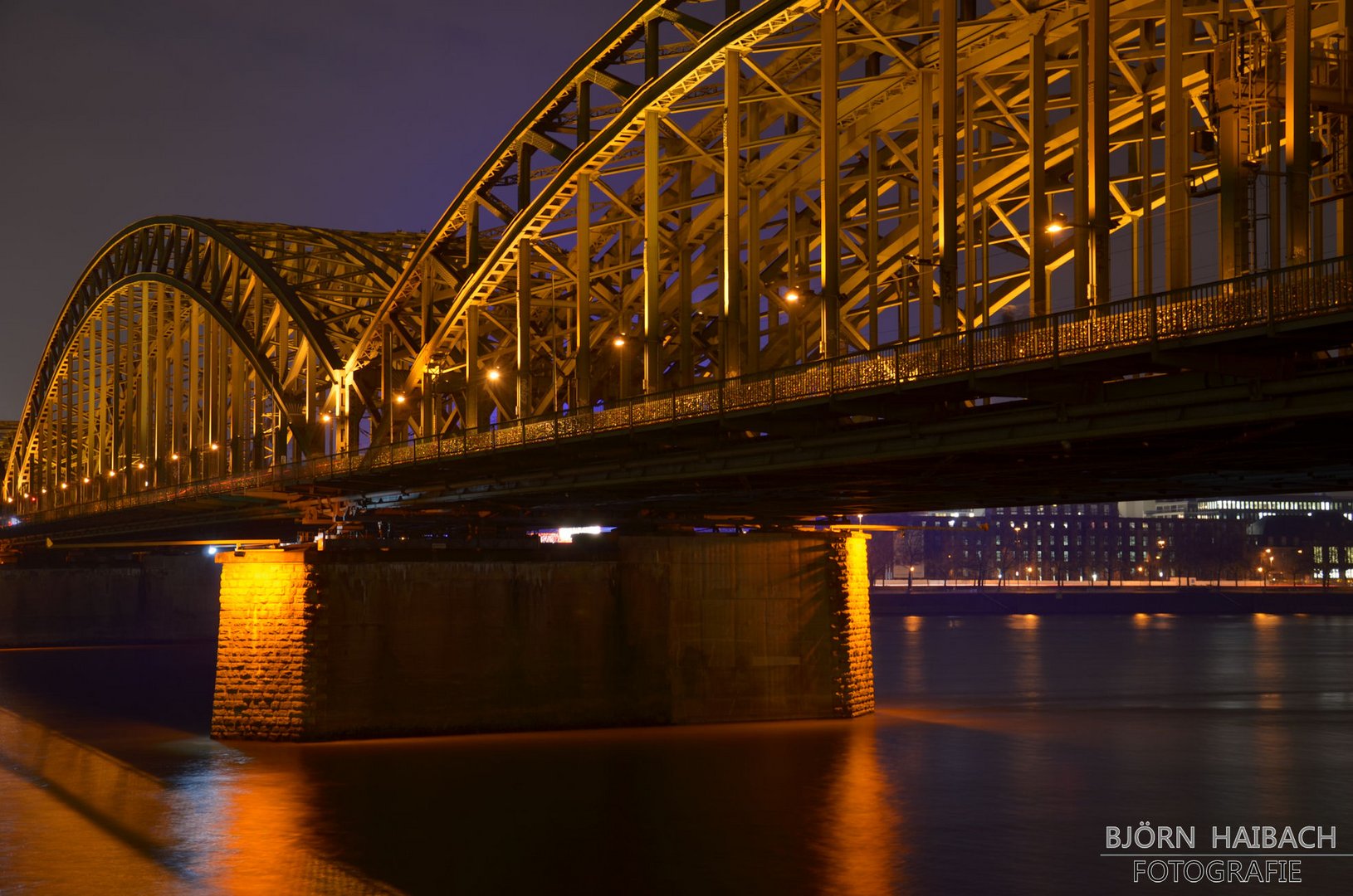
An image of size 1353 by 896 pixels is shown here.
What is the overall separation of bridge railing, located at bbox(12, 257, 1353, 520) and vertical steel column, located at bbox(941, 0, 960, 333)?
1.26 metres

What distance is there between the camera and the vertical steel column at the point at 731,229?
42.4m

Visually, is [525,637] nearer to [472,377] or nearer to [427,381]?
[472,377]

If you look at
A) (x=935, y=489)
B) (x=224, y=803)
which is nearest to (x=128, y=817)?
(x=224, y=803)

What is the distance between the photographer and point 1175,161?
30047mm

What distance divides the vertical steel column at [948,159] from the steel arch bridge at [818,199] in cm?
8

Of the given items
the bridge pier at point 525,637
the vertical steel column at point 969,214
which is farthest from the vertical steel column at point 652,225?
the vertical steel column at point 969,214

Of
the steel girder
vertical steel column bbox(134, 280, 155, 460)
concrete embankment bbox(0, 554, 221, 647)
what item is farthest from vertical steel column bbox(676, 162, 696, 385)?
concrete embankment bbox(0, 554, 221, 647)

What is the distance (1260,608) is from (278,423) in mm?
126742

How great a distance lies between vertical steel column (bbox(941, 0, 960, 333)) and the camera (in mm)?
35125

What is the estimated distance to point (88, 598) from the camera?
381 feet

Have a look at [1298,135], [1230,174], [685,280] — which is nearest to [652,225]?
[685,280]

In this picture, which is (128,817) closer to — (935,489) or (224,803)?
(224,803)

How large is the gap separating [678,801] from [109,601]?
84846mm

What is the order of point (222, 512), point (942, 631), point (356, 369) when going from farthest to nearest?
point (942, 631)
point (222, 512)
point (356, 369)
